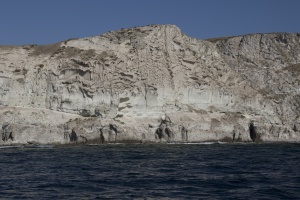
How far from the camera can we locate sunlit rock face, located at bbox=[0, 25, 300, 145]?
210 feet

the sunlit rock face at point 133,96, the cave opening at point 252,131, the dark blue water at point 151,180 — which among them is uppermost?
the sunlit rock face at point 133,96

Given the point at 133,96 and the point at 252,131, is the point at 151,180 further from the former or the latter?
the point at 252,131

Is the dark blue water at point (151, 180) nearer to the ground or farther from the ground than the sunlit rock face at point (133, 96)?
nearer to the ground

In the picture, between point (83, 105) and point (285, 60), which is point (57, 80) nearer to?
point (83, 105)

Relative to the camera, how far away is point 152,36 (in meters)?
77.9

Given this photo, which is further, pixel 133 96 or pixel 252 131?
pixel 252 131

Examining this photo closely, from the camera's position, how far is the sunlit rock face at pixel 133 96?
64.1 metres

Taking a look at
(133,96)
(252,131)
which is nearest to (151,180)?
(133,96)

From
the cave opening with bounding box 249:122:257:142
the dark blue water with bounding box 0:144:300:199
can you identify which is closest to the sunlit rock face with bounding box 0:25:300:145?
the cave opening with bounding box 249:122:257:142

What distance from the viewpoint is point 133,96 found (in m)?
69.9

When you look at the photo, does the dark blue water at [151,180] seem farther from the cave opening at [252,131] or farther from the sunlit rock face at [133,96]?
the cave opening at [252,131]

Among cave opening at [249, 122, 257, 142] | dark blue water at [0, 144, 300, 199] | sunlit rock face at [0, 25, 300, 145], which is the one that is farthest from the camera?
cave opening at [249, 122, 257, 142]

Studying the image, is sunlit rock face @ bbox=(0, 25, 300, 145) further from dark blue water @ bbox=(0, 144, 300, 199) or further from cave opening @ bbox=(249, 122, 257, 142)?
dark blue water @ bbox=(0, 144, 300, 199)

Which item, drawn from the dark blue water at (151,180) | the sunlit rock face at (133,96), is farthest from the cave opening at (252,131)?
the dark blue water at (151,180)
